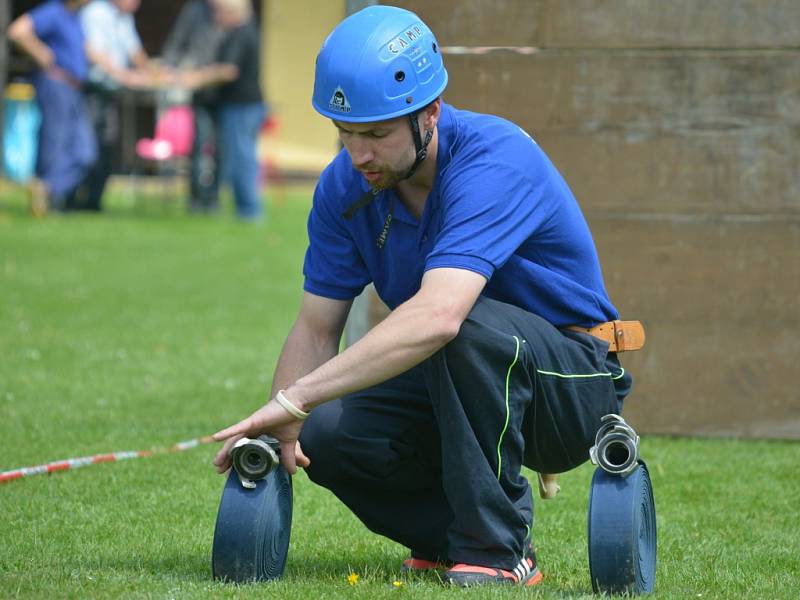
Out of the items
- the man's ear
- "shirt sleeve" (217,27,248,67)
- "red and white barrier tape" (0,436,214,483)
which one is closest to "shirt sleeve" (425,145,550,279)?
the man's ear

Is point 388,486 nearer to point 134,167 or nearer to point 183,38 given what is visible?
point 183,38

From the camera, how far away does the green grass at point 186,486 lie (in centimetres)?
408

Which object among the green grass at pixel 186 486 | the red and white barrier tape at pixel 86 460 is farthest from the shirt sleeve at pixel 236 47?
the red and white barrier tape at pixel 86 460

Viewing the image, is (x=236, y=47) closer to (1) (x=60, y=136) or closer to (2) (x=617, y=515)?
(1) (x=60, y=136)

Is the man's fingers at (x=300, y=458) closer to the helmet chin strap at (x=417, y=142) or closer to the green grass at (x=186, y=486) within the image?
the green grass at (x=186, y=486)

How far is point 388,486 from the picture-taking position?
420 cm

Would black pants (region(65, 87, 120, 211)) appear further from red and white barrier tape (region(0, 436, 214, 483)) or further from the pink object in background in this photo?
red and white barrier tape (region(0, 436, 214, 483))

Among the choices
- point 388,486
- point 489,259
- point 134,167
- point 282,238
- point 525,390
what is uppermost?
point 489,259

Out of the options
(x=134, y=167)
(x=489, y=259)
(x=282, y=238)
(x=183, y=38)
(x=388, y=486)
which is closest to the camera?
(x=489, y=259)

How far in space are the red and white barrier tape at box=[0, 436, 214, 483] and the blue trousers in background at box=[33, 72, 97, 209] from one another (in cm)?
1059

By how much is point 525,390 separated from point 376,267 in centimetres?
62

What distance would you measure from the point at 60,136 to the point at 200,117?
2.53 meters

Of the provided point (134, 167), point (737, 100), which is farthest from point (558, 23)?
point (134, 167)

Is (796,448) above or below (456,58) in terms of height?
below
